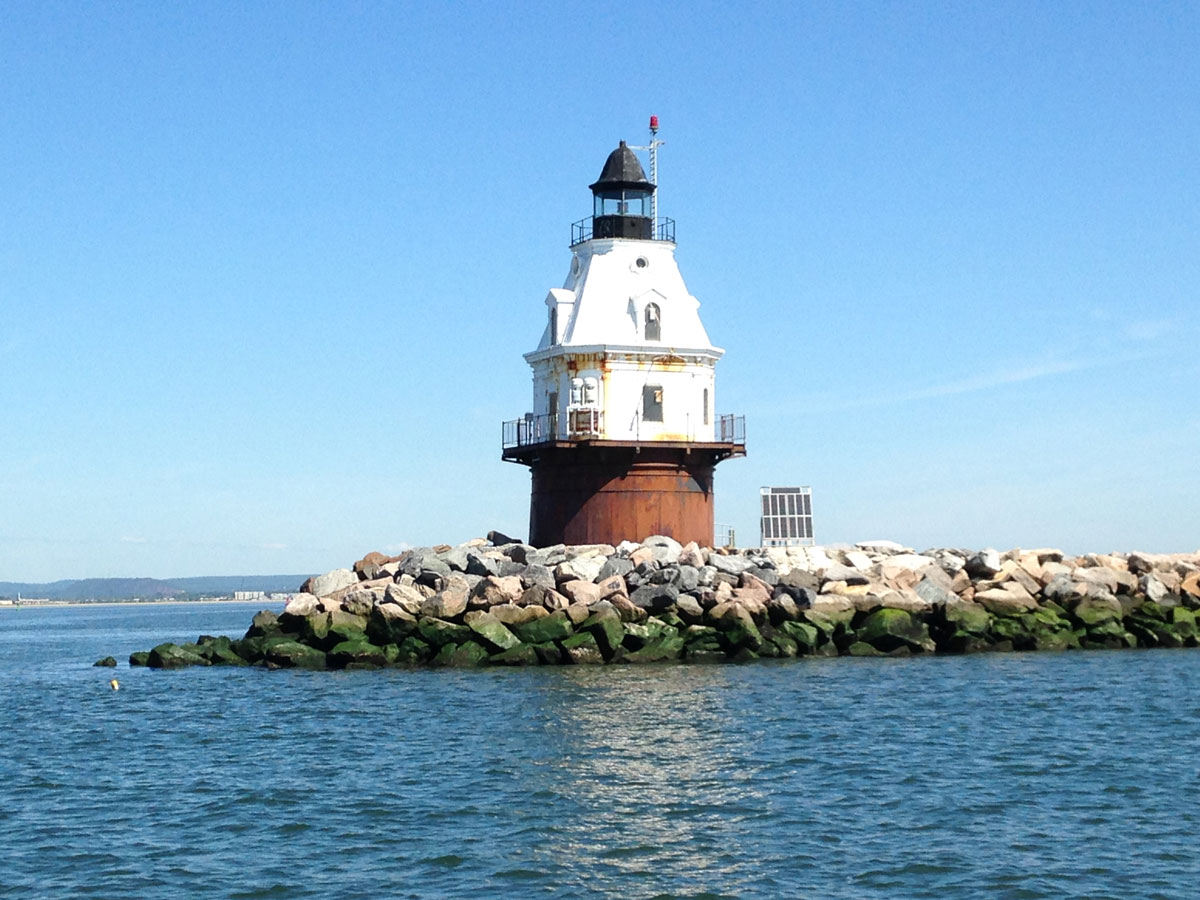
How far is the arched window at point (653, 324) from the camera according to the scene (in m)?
34.9

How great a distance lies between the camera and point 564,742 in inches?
824

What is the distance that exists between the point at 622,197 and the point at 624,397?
471 cm

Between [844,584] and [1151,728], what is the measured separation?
10519 millimetres

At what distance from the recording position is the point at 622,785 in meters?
18.3

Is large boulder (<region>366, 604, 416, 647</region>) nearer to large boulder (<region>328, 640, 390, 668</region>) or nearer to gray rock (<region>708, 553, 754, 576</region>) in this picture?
large boulder (<region>328, 640, 390, 668</region>)

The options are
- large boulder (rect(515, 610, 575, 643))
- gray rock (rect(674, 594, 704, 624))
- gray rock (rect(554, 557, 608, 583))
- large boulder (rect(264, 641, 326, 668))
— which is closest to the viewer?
large boulder (rect(515, 610, 575, 643))

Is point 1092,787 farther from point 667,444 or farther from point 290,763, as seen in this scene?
point 667,444

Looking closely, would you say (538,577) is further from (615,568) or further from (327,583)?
(327,583)

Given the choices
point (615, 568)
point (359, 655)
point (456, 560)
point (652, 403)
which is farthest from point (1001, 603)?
point (359, 655)

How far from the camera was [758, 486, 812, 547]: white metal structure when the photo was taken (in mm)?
36594

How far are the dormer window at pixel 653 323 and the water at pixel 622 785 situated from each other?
902 centimetres

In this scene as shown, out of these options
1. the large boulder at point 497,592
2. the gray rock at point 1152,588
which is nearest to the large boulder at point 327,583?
the large boulder at point 497,592

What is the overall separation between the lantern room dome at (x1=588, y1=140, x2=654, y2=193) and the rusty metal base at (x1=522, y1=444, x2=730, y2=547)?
5945 mm

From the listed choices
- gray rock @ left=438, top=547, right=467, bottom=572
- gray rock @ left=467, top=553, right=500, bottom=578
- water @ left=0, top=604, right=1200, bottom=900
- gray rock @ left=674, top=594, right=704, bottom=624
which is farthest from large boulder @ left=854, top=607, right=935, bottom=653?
gray rock @ left=438, top=547, right=467, bottom=572
